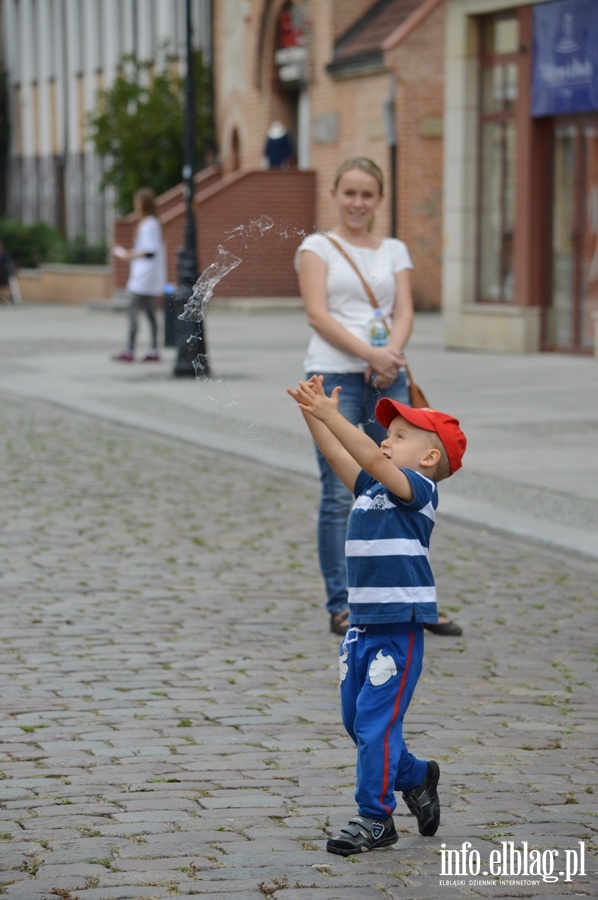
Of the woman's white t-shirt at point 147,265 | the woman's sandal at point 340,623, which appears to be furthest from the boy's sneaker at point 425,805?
the woman's white t-shirt at point 147,265

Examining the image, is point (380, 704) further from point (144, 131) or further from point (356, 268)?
point (144, 131)

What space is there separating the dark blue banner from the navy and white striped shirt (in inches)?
657

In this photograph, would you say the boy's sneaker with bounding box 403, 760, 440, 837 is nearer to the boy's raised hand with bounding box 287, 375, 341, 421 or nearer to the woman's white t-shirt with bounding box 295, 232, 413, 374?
the boy's raised hand with bounding box 287, 375, 341, 421

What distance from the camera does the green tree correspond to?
121 feet

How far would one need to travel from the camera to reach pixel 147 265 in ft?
70.1

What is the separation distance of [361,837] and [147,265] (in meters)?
17.4

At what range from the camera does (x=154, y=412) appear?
52.3 ft

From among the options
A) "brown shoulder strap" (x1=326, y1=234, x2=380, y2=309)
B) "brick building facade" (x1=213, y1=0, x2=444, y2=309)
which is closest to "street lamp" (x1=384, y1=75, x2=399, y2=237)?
"brick building facade" (x1=213, y1=0, x2=444, y2=309)

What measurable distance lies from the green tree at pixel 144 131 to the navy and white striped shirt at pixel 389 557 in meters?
32.7

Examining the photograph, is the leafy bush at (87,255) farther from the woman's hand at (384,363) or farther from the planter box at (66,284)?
the woman's hand at (384,363)

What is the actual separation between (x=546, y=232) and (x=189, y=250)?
478 cm

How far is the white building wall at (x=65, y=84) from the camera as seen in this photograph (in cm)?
4575

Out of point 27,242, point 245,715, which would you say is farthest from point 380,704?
point 27,242

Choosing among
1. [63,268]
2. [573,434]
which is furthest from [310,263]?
[63,268]
